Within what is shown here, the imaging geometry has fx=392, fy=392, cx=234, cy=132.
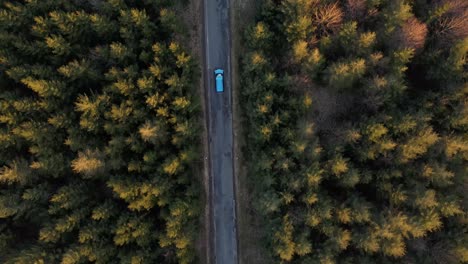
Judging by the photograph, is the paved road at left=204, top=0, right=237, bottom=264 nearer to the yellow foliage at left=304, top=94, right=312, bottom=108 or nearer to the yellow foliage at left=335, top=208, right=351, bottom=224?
the yellow foliage at left=304, top=94, right=312, bottom=108

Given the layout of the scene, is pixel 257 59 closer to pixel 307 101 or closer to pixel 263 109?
pixel 263 109

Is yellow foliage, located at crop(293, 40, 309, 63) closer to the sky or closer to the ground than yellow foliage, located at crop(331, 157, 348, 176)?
closer to the sky

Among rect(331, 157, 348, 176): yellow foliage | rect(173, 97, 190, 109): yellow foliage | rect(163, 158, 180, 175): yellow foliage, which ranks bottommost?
rect(331, 157, 348, 176): yellow foliage

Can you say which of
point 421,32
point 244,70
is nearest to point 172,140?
point 244,70

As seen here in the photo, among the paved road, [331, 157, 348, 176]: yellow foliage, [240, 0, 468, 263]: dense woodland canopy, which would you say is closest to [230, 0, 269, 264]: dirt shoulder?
the paved road

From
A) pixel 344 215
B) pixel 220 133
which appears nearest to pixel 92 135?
Result: pixel 220 133

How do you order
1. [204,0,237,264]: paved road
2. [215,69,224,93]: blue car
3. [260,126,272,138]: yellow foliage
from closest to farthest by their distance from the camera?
[260,126,272,138]: yellow foliage → [215,69,224,93]: blue car → [204,0,237,264]: paved road
